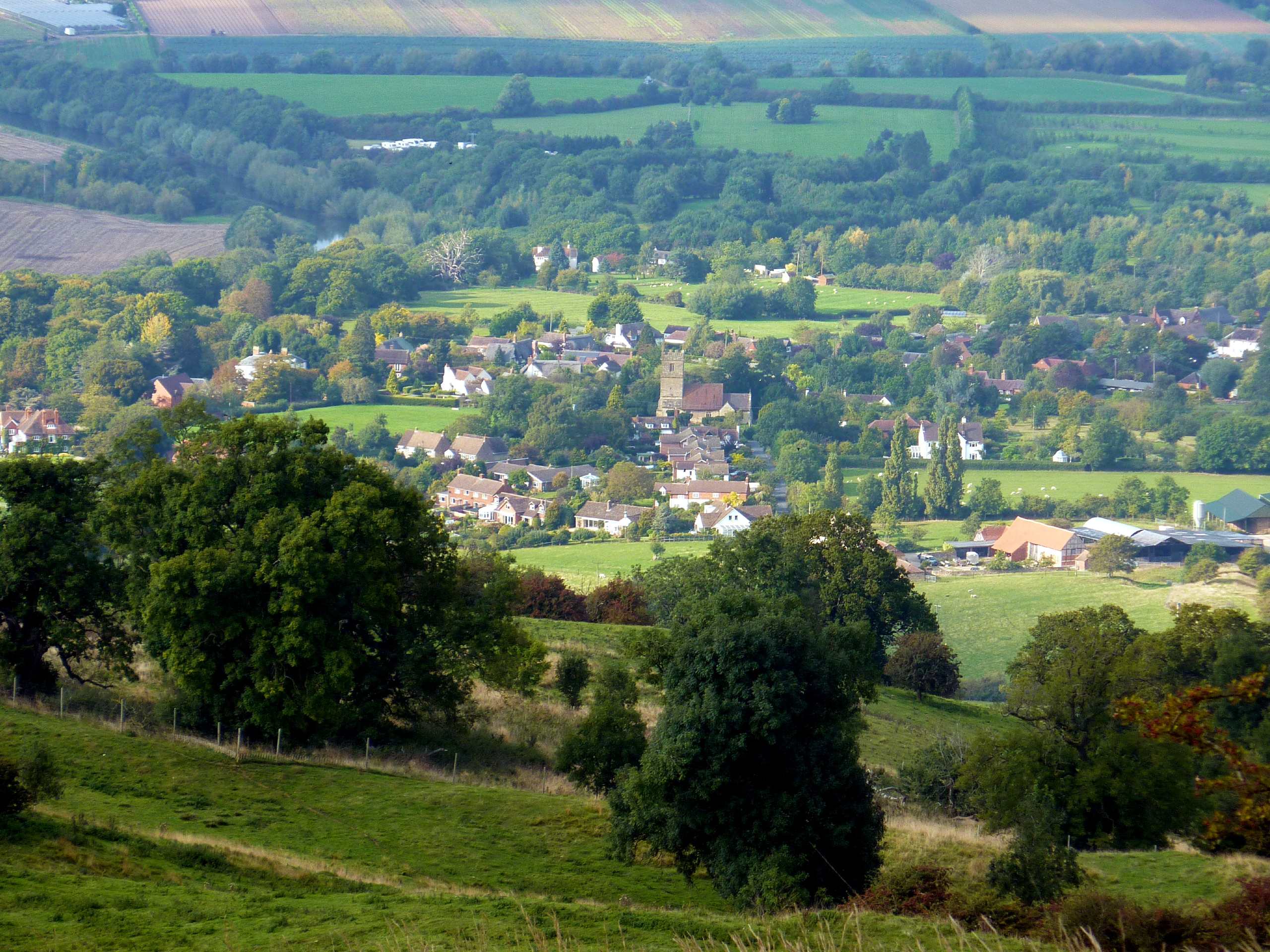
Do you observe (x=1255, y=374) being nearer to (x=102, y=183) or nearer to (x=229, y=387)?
(x=229, y=387)

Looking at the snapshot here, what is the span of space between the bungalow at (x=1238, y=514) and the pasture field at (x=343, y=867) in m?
42.8

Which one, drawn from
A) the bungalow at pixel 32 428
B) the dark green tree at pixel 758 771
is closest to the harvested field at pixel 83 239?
the bungalow at pixel 32 428

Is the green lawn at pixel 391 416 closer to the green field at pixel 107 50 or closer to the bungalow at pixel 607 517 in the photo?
the bungalow at pixel 607 517

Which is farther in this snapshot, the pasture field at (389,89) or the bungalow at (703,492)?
the pasture field at (389,89)

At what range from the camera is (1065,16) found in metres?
169

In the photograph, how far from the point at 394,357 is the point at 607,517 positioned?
2504cm

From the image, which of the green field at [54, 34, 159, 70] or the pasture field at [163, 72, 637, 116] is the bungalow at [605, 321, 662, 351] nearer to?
the pasture field at [163, 72, 637, 116]

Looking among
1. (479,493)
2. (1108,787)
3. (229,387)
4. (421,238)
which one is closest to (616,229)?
(421,238)

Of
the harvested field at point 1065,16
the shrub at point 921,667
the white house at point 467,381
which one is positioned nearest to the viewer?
the shrub at point 921,667

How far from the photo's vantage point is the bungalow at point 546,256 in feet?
329

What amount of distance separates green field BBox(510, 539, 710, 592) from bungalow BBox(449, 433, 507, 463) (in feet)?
39.0

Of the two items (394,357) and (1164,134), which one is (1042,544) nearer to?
(394,357)

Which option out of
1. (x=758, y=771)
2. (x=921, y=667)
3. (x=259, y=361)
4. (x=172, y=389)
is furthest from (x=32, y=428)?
(x=758, y=771)

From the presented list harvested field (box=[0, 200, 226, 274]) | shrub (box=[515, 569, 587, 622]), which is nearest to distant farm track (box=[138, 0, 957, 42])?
harvested field (box=[0, 200, 226, 274])
